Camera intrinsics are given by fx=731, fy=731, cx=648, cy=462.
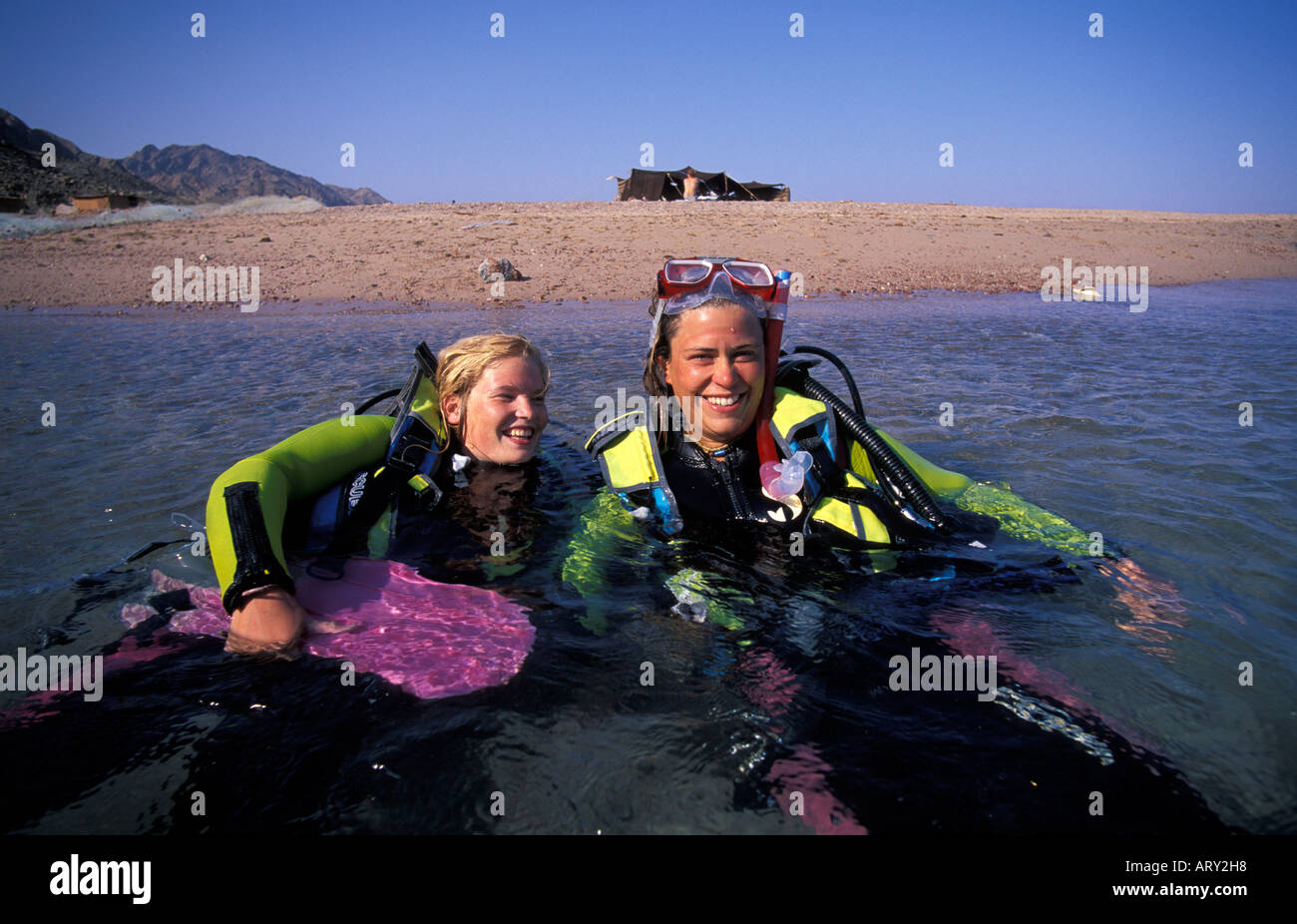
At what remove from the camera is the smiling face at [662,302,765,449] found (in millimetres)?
3227

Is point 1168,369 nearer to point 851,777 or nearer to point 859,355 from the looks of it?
point 859,355

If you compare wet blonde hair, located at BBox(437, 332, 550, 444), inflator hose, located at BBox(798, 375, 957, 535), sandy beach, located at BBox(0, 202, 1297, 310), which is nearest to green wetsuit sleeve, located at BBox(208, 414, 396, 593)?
wet blonde hair, located at BBox(437, 332, 550, 444)

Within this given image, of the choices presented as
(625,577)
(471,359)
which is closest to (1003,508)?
(625,577)

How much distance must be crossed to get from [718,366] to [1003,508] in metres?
1.55

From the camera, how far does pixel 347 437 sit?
325 cm

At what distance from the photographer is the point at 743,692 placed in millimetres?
2332

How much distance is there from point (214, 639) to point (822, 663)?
212cm

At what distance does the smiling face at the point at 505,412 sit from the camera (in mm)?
3400

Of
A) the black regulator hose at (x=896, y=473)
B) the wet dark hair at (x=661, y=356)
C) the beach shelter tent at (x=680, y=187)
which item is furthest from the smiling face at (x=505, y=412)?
the beach shelter tent at (x=680, y=187)

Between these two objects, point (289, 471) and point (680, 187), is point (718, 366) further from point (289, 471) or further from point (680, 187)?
point (680, 187)

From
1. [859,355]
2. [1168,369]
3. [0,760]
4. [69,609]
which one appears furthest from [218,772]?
[1168,369]

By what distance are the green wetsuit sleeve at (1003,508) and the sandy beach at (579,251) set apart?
10069 mm

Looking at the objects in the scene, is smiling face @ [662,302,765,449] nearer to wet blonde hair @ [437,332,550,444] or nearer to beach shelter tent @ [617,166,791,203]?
wet blonde hair @ [437,332,550,444]

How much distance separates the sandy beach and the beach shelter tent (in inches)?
283
